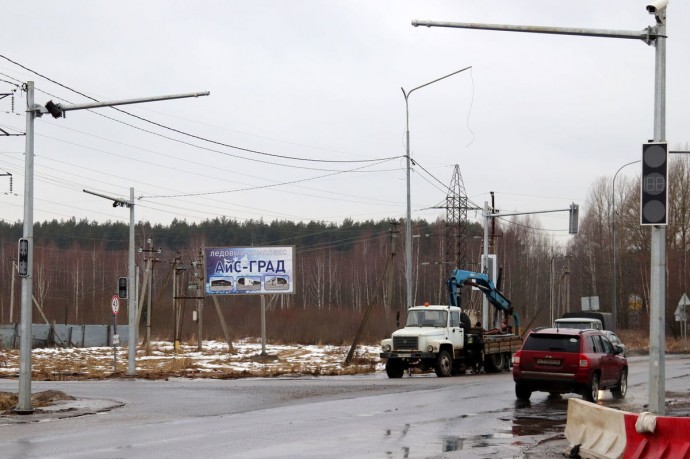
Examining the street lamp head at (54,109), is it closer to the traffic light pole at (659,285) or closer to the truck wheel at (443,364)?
the traffic light pole at (659,285)

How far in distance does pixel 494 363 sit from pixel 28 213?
2137cm

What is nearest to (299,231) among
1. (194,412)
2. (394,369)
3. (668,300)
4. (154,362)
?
(668,300)

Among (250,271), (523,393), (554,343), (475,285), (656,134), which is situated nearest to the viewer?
(656,134)

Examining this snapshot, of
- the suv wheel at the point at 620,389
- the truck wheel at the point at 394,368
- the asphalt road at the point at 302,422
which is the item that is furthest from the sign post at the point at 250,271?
the suv wheel at the point at 620,389

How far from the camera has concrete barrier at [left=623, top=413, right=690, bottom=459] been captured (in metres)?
11.4

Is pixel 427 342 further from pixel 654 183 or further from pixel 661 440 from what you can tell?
pixel 661 440

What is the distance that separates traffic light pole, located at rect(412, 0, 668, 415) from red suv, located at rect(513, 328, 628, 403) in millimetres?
8812

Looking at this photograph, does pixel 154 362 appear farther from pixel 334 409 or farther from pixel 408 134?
pixel 334 409

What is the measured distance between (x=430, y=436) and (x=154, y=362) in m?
33.4

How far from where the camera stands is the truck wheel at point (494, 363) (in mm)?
37312

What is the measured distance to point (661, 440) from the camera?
1183 cm

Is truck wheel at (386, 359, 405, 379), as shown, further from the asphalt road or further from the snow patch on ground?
the asphalt road

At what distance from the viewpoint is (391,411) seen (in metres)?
20.0

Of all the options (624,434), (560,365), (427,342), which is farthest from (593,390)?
(427,342)
